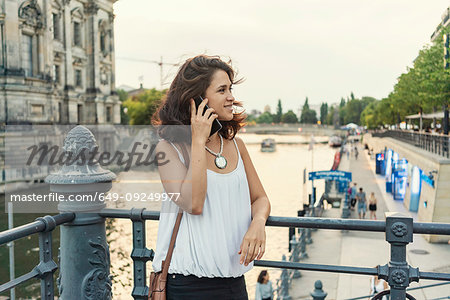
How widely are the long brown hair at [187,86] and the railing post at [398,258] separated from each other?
1395 millimetres

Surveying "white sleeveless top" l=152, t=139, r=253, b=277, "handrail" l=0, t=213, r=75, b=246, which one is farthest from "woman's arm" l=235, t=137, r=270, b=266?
"handrail" l=0, t=213, r=75, b=246

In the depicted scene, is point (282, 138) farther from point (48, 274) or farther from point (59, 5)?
point (48, 274)

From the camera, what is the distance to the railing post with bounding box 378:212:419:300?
111 inches

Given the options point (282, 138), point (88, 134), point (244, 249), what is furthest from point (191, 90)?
point (282, 138)

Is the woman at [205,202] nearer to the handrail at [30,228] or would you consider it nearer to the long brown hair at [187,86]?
the long brown hair at [187,86]

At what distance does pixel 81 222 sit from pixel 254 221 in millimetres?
1521

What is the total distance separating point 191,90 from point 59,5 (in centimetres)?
5104

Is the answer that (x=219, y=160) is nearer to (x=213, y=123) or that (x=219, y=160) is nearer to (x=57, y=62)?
(x=213, y=123)

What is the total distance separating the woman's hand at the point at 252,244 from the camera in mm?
2594

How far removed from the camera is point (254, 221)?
2.72 m

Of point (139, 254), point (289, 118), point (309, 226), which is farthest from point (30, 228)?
point (289, 118)

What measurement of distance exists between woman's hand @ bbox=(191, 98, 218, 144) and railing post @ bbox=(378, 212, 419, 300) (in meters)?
1.26

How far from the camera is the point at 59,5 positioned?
159ft

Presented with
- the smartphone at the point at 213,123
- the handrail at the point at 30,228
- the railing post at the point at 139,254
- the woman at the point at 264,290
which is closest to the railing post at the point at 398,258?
the smartphone at the point at 213,123
